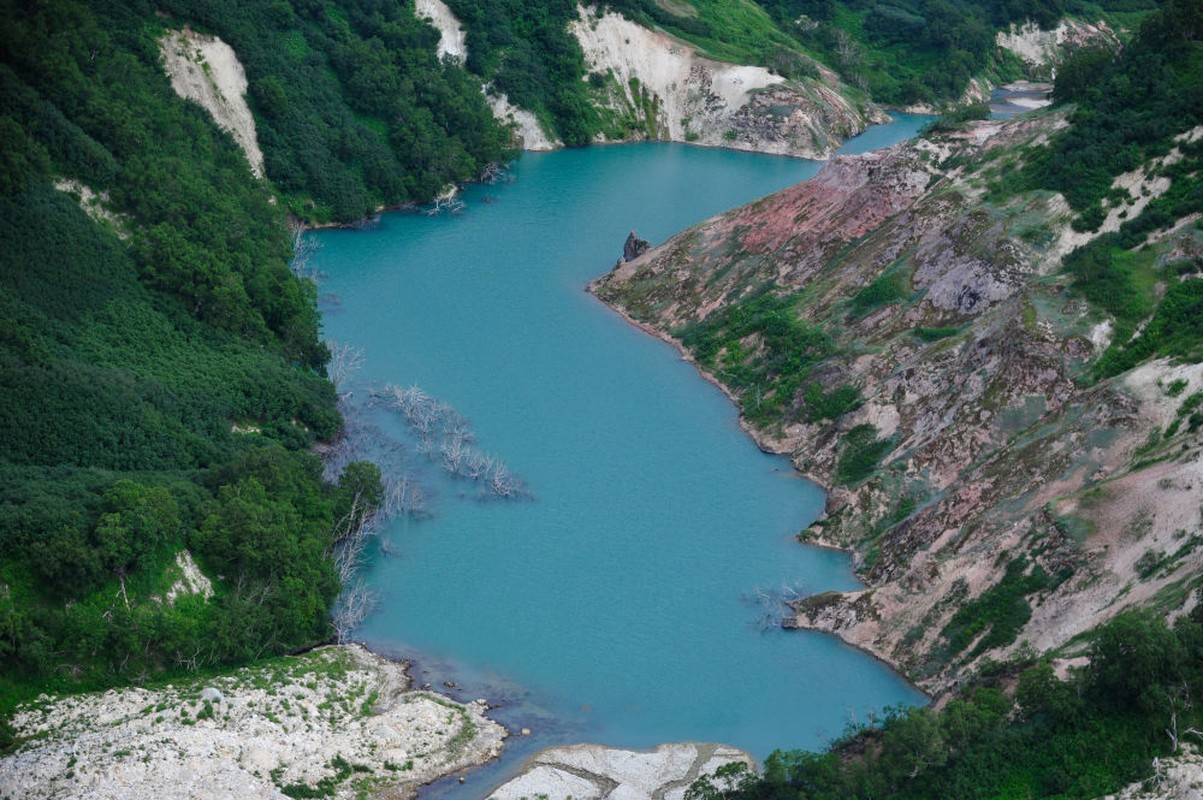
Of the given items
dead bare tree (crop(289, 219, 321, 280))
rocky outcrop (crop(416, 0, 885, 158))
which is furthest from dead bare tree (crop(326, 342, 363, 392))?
rocky outcrop (crop(416, 0, 885, 158))

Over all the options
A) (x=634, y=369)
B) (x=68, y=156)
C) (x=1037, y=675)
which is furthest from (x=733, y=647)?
(x=68, y=156)

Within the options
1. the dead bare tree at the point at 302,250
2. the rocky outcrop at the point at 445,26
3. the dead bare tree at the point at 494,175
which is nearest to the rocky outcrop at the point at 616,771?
the dead bare tree at the point at 302,250

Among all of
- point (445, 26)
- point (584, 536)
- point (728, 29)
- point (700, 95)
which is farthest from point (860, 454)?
point (728, 29)

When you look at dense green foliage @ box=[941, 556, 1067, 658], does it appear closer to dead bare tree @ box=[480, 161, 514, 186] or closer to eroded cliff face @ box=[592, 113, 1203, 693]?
eroded cliff face @ box=[592, 113, 1203, 693]

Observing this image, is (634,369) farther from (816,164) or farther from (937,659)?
(816,164)

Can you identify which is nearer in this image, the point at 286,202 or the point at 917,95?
the point at 286,202

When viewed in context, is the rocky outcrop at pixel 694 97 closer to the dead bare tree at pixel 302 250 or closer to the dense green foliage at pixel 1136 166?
the dead bare tree at pixel 302 250

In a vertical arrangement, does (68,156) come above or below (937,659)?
above

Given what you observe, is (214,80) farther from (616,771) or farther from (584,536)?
(616,771)
